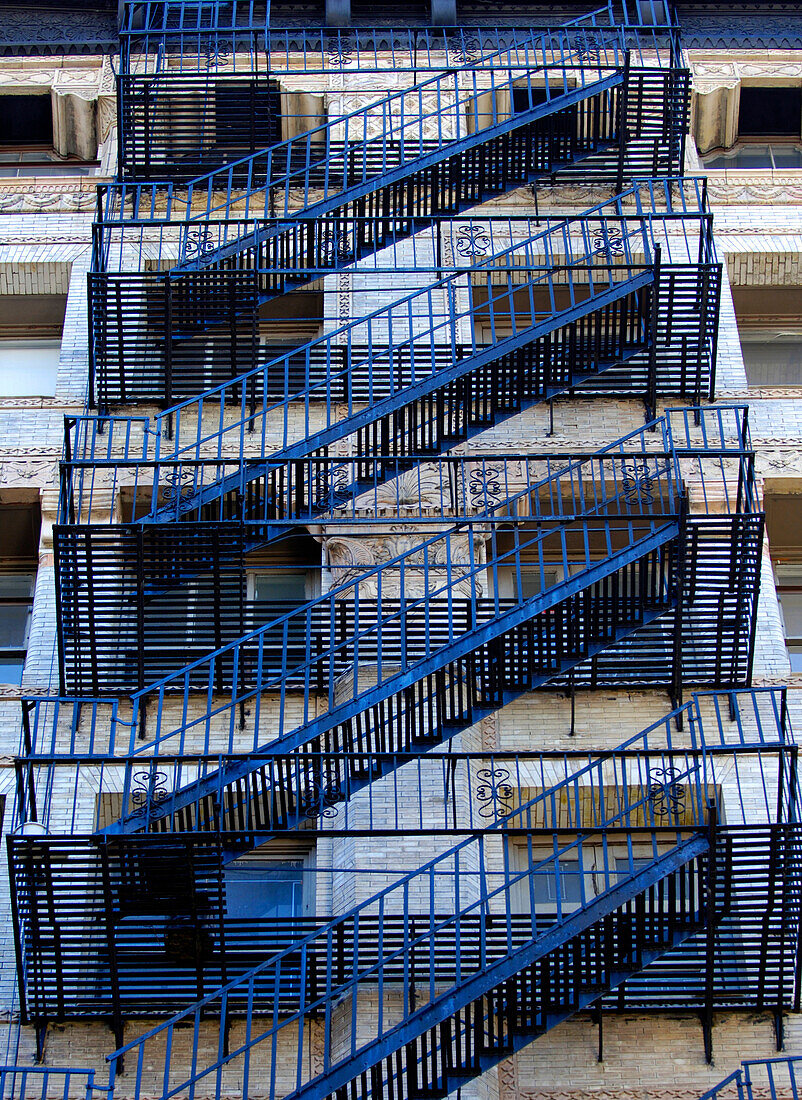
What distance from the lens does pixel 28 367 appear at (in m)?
23.3

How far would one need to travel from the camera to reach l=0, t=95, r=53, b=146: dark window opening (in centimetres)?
2609

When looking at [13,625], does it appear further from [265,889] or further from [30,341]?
[265,889]

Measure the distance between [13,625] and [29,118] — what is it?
7942 mm

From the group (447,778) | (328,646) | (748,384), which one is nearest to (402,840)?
(447,778)

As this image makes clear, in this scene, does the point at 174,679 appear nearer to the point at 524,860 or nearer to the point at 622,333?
the point at 524,860

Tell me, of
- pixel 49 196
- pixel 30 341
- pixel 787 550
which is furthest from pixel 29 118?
pixel 787 550

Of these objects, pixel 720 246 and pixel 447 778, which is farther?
pixel 720 246

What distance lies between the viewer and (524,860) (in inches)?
726

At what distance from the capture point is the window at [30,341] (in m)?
23.2

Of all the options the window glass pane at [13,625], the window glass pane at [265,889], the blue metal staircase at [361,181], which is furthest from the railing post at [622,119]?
the window glass pane at [265,889]

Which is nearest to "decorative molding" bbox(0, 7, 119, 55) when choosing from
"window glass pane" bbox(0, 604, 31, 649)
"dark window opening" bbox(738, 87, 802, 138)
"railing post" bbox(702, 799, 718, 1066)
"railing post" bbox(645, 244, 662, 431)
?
"dark window opening" bbox(738, 87, 802, 138)

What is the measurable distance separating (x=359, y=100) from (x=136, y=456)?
20.8 ft

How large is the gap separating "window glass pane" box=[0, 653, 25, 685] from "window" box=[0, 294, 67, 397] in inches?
141

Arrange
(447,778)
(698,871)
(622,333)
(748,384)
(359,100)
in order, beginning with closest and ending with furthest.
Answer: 1. (698,871)
2. (447,778)
3. (622,333)
4. (748,384)
5. (359,100)
